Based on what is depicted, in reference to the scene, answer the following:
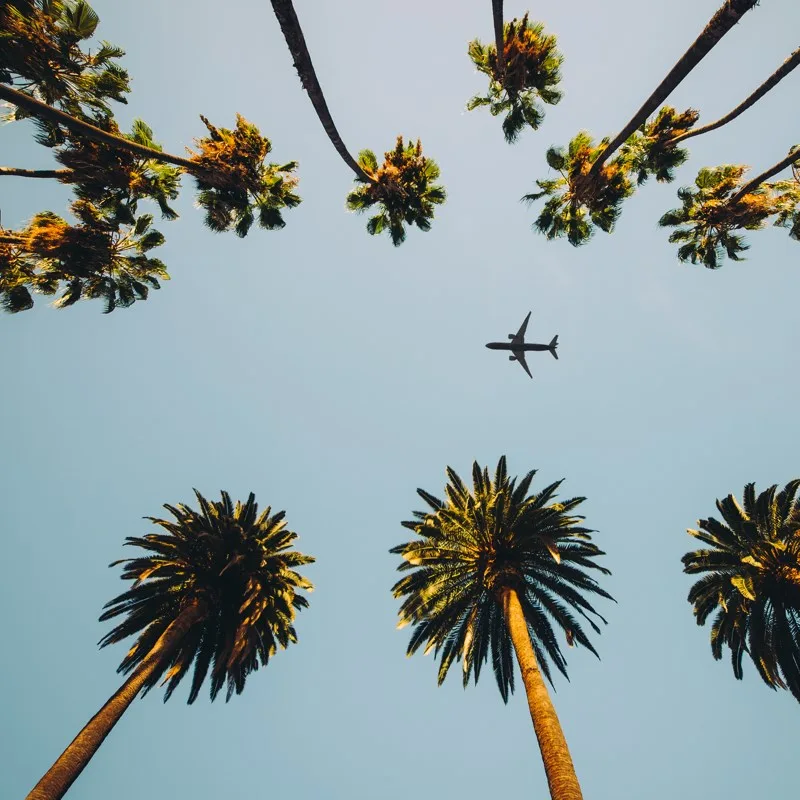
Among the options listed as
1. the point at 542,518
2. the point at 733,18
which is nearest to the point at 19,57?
the point at 733,18

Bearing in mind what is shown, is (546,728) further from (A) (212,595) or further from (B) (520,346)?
(B) (520,346)

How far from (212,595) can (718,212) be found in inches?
892

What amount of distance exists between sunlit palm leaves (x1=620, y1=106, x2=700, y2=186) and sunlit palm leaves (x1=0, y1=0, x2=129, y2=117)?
57.6 feet

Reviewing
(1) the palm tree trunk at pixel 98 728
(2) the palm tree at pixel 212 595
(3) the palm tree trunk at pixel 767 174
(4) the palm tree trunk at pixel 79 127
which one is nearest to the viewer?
(1) the palm tree trunk at pixel 98 728

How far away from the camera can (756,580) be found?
1560cm

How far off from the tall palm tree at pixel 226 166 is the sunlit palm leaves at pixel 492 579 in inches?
527

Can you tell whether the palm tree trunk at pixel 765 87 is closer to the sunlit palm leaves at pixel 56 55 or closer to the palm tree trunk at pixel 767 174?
the palm tree trunk at pixel 767 174

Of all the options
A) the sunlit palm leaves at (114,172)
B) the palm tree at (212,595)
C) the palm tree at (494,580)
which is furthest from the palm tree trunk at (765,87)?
the palm tree at (212,595)

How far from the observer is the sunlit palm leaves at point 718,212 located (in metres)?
15.5

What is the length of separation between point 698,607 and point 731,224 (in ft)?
47.7

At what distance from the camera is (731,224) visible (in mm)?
16016

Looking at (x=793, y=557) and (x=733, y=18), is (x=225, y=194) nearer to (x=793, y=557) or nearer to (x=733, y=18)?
(x=733, y=18)

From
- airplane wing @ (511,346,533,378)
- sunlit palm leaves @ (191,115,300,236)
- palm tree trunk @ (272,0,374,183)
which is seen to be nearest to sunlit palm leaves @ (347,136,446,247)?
sunlit palm leaves @ (191,115,300,236)


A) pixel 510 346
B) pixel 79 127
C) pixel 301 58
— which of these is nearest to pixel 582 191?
pixel 301 58
